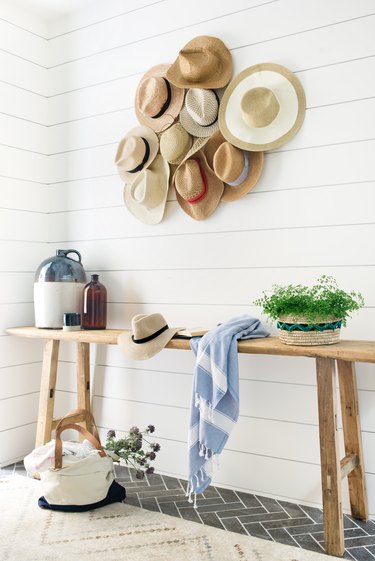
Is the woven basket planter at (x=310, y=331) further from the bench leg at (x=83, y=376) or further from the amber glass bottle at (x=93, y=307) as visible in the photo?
the bench leg at (x=83, y=376)

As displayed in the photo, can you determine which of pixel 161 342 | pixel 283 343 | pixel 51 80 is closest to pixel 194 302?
pixel 161 342

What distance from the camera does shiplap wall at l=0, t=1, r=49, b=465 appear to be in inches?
120

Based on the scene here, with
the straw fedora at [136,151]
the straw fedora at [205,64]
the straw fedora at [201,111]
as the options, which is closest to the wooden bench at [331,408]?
the straw fedora at [136,151]

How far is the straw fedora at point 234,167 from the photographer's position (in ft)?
8.01

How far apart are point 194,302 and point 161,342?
405 millimetres

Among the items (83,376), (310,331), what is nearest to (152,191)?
(83,376)

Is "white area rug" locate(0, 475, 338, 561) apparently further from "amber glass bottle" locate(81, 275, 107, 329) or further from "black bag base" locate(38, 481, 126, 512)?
"amber glass bottle" locate(81, 275, 107, 329)

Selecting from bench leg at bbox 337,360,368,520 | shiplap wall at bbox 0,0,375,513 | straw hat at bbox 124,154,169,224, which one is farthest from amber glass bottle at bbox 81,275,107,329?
bench leg at bbox 337,360,368,520

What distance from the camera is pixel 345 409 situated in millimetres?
2211

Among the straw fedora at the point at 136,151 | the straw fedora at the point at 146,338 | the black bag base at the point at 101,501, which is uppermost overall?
the straw fedora at the point at 136,151

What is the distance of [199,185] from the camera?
101 inches

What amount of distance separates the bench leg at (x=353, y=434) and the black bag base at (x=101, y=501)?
952 millimetres

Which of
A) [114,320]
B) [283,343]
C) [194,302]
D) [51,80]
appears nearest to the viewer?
[283,343]

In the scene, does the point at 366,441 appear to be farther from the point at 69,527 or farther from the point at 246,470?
the point at 69,527
